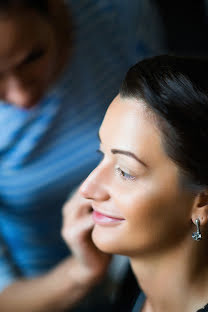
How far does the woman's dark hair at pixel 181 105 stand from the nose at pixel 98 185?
7cm

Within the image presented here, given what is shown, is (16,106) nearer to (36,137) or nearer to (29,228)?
(36,137)

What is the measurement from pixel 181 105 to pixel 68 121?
9.6 inches

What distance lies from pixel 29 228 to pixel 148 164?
0.30m

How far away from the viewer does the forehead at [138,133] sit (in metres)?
0.39

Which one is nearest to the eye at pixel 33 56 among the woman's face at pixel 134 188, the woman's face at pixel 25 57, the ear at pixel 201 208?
the woman's face at pixel 25 57

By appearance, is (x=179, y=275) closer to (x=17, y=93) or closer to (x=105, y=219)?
(x=105, y=219)

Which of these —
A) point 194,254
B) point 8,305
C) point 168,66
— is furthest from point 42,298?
point 168,66

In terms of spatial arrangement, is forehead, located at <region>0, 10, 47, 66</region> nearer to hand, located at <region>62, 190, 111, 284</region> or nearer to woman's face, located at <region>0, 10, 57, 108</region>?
woman's face, located at <region>0, 10, 57, 108</region>

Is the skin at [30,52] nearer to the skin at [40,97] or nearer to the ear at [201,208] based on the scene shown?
the skin at [40,97]

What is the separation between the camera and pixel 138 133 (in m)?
0.39

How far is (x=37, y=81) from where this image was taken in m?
0.53

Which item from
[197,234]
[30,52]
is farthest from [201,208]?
[30,52]

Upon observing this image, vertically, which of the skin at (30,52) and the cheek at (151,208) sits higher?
the skin at (30,52)

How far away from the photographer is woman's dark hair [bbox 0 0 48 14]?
426 millimetres
